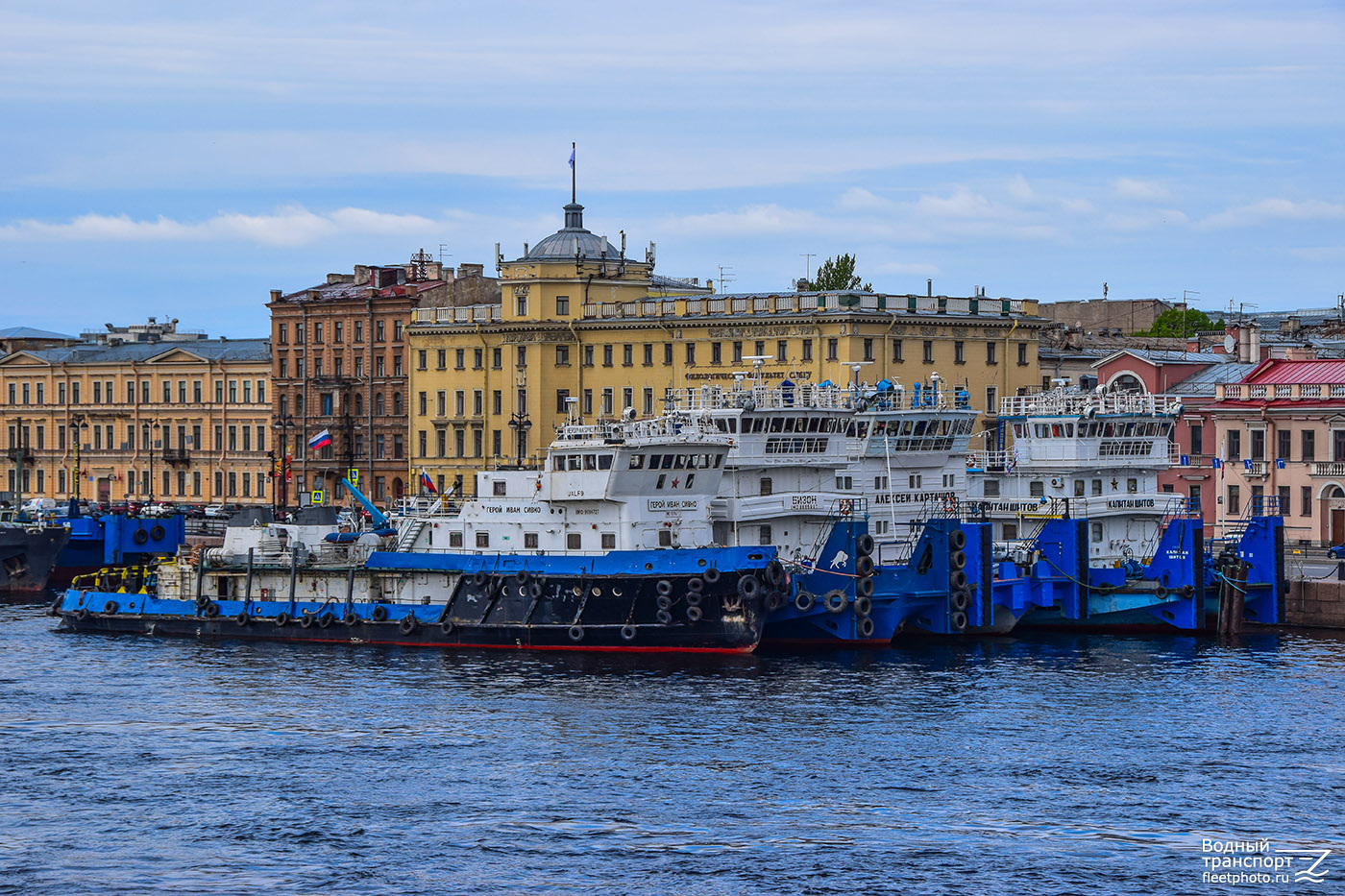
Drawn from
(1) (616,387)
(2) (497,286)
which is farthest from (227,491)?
A: (1) (616,387)

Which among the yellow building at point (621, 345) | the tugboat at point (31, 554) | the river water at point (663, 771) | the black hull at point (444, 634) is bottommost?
the river water at point (663, 771)

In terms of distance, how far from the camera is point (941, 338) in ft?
333

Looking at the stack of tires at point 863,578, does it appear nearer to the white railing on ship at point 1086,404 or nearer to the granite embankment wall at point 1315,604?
the white railing on ship at point 1086,404

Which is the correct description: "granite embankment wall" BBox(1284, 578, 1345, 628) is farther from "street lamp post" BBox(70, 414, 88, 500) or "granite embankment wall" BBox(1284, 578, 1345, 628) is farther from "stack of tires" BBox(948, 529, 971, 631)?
"street lamp post" BBox(70, 414, 88, 500)

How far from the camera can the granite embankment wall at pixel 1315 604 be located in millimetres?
71125

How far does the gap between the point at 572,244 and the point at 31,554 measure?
32.8 metres

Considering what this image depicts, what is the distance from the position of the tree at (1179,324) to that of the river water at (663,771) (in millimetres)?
64666

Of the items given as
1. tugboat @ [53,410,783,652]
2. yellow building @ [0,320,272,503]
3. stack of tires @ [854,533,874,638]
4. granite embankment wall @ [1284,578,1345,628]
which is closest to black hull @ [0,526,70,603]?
tugboat @ [53,410,783,652]

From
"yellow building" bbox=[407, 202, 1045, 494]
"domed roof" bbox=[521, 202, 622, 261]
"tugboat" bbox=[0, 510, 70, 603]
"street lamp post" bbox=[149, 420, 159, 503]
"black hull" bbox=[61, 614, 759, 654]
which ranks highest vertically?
"domed roof" bbox=[521, 202, 622, 261]

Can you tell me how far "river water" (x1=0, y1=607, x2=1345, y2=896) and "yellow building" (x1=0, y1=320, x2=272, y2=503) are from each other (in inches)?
2538

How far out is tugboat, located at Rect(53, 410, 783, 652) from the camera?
2436 inches

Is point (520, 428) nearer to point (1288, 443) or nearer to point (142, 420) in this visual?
point (142, 420)

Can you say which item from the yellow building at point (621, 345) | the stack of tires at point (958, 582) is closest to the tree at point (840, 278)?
the yellow building at point (621, 345)

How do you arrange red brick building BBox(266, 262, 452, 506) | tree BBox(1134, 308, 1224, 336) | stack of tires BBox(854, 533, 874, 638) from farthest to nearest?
tree BBox(1134, 308, 1224, 336) < red brick building BBox(266, 262, 452, 506) < stack of tires BBox(854, 533, 874, 638)
